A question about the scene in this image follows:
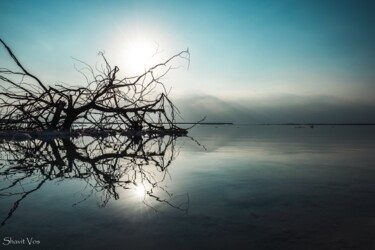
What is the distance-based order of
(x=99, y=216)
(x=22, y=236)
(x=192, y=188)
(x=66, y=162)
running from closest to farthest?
(x=22, y=236) < (x=99, y=216) < (x=192, y=188) < (x=66, y=162)

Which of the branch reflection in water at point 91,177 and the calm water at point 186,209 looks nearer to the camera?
the calm water at point 186,209

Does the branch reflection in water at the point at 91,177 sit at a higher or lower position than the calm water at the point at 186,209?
higher

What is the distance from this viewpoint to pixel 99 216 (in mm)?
1234

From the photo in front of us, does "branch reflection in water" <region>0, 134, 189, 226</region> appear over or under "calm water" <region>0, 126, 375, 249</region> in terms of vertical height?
over

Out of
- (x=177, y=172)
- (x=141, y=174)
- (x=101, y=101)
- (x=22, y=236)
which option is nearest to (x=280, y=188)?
(x=177, y=172)

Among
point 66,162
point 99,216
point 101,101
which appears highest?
point 101,101

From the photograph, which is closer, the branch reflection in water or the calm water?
the calm water

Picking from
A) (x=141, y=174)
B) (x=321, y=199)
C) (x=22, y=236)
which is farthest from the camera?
(x=141, y=174)

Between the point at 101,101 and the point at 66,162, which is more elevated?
the point at 101,101

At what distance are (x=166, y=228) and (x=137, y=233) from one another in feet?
0.37

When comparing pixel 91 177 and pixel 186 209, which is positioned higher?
pixel 91 177

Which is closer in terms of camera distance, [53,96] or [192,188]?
[192,188]

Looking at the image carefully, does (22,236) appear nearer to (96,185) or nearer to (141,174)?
(96,185)

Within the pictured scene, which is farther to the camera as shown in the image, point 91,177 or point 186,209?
point 91,177
